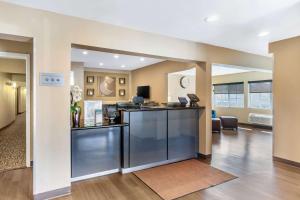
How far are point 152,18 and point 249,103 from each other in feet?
24.3

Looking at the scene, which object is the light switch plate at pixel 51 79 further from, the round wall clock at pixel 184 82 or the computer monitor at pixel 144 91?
the round wall clock at pixel 184 82

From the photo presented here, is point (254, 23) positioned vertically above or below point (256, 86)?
above

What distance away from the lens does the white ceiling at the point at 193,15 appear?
2297 mm

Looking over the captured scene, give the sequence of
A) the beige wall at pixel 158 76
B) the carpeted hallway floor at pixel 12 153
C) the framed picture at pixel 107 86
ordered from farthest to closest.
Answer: the framed picture at pixel 107 86 → the beige wall at pixel 158 76 → the carpeted hallway floor at pixel 12 153

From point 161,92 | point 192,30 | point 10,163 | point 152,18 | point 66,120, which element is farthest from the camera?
point 161,92

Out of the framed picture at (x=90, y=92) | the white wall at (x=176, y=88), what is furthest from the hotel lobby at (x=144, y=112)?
the framed picture at (x=90, y=92)

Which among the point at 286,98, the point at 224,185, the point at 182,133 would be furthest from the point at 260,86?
the point at 224,185

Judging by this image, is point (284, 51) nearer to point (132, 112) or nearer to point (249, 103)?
point (132, 112)

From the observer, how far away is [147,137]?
3.51m

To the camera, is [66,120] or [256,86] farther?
[256,86]

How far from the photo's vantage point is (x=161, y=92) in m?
6.75

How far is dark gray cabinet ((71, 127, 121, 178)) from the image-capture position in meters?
2.89

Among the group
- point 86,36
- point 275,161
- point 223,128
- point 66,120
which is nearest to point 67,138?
point 66,120

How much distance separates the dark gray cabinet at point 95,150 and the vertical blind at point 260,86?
282 inches
